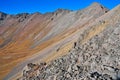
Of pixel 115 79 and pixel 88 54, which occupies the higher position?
pixel 88 54

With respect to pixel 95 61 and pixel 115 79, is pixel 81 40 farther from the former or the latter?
pixel 115 79

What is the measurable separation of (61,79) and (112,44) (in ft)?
32.4

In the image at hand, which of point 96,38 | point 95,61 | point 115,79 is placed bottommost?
point 115,79

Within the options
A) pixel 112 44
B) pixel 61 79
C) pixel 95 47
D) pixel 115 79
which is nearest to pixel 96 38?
pixel 95 47

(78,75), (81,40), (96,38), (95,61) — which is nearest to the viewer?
(78,75)

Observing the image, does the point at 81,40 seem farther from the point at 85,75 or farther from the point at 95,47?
the point at 85,75

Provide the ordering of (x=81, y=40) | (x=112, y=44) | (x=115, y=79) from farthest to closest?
(x=81, y=40) < (x=112, y=44) < (x=115, y=79)

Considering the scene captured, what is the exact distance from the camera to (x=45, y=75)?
146ft

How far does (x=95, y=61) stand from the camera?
123 ft

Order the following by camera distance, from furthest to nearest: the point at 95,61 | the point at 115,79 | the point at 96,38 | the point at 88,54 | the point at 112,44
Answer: the point at 96,38 < the point at 88,54 < the point at 112,44 < the point at 95,61 < the point at 115,79

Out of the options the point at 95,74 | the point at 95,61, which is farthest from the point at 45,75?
the point at 95,74

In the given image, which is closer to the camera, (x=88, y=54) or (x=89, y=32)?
(x=88, y=54)

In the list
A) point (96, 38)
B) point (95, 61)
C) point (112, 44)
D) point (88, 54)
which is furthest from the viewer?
point (96, 38)

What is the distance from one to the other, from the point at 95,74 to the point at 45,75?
1431 centimetres
